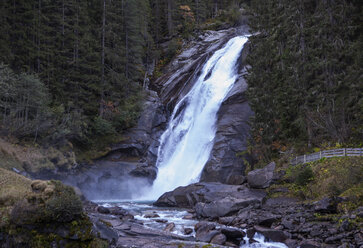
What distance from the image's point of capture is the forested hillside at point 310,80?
2280 cm

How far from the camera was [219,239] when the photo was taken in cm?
1288

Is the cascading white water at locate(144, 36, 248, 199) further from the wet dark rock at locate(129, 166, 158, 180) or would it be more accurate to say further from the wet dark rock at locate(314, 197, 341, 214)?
the wet dark rock at locate(314, 197, 341, 214)

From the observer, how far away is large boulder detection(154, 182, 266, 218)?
720 inches

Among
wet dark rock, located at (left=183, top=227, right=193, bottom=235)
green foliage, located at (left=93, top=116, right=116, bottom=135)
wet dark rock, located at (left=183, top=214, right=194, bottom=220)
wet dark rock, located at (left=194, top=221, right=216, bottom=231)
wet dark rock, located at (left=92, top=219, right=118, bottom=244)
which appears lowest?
wet dark rock, located at (left=183, top=214, right=194, bottom=220)

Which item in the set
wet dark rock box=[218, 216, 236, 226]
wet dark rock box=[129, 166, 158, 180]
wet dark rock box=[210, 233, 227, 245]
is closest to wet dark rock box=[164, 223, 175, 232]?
wet dark rock box=[218, 216, 236, 226]

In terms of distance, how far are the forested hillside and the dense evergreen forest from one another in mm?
14923

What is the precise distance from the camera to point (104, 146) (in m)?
33.4

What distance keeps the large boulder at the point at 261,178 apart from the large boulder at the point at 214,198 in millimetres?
748

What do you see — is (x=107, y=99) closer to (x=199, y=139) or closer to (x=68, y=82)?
(x=68, y=82)

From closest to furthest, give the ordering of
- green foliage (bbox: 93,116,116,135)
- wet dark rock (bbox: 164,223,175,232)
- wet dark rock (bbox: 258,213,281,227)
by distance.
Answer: wet dark rock (bbox: 258,213,281,227), wet dark rock (bbox: 164,223,175,232), green foliage (bbox: 93,116,116,135)

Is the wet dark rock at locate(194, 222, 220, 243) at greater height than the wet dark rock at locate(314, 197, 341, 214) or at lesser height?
lesser

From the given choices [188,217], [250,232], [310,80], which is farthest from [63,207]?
[310,80]

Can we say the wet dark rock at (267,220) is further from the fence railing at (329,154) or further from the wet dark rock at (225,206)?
the fence railing at (329,154)

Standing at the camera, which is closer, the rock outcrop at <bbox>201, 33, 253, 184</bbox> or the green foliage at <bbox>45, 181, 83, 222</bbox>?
the green foliage at <bbox>45, 181, 83, 222</bbox>
